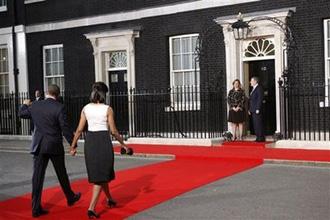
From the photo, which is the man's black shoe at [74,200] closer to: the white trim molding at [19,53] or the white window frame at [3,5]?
the white trim molding at [19,53]

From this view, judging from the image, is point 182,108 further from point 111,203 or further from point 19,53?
point 111,203

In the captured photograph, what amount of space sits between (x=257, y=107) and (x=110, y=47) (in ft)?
22.3

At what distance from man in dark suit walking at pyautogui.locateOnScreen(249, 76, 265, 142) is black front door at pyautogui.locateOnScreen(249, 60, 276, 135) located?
3.57 ft

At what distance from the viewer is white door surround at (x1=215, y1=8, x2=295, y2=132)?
15594 mm

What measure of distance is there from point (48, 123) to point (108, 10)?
40.6 ft

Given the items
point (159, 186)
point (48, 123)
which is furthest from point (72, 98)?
point (48, 123)

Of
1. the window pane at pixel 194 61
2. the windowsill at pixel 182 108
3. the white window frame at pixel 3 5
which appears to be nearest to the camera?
the windowsill at pixel 182 108

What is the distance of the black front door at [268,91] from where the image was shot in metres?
16.2

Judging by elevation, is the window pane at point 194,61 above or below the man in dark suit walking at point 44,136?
above

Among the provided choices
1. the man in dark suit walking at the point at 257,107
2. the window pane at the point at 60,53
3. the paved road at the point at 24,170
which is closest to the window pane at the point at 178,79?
the man in dark suit walking at the point at 257,107

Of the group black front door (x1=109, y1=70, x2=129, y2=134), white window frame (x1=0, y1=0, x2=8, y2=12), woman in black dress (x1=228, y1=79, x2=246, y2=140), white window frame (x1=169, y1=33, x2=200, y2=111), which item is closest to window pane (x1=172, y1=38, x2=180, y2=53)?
white window frame (x1=169, y1=33, x2=200, y2=111)

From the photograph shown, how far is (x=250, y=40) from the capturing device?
16.5m

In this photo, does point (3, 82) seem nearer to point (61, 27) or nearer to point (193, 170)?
point (61, 27)

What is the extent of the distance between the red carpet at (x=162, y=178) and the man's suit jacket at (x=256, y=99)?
1.06 metres
